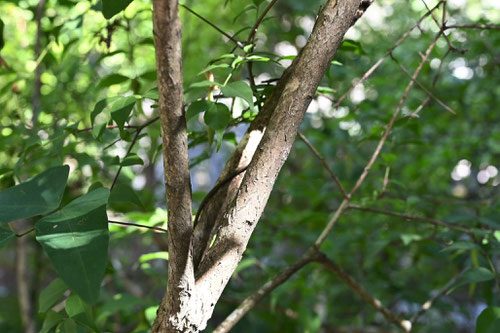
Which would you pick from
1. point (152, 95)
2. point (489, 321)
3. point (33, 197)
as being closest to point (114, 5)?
A: point (152, 95)

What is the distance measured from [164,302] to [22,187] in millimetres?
171

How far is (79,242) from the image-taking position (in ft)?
1.24

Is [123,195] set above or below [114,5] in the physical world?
below

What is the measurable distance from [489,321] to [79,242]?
49 centimetres

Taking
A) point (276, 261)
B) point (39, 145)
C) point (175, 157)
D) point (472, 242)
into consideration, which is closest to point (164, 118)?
point (175, 157)

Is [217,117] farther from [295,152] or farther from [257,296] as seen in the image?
[295,152]

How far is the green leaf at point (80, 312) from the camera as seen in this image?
538mm

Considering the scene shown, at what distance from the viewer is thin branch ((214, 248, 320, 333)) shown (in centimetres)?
65

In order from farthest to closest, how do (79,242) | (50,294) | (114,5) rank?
(50,294) → (114,5) → (79,242)

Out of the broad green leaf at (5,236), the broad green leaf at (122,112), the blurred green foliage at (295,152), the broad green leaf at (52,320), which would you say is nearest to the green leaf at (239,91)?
the blurred green foliage at (295,152)

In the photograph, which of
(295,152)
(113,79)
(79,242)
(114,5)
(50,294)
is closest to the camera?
(79,242)

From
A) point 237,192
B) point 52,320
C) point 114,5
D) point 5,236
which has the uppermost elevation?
point 114,5

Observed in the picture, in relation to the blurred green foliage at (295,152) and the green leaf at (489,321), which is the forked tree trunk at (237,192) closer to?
the blurred green foliage at (295,152)

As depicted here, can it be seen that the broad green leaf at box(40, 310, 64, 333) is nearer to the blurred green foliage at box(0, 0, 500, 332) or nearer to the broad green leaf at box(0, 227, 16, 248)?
the blurred green foliage at box(0, 0, 500, 332)
